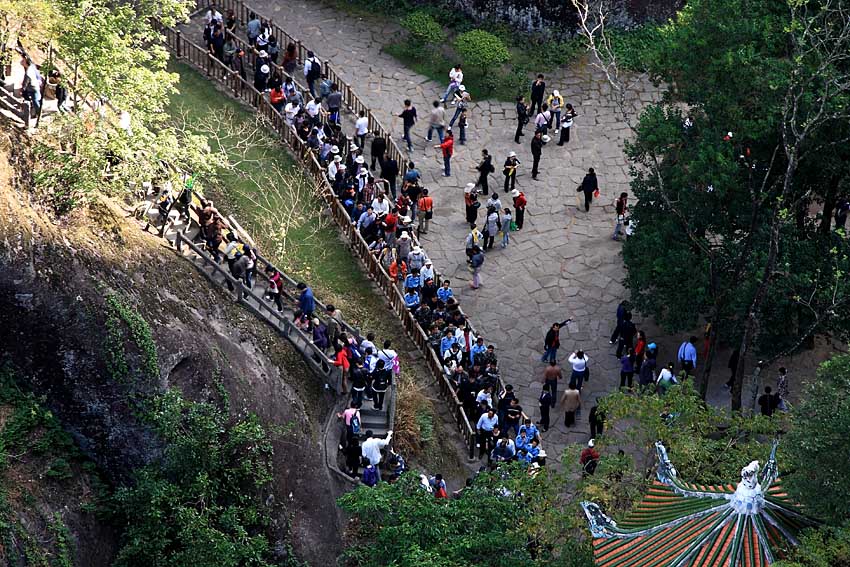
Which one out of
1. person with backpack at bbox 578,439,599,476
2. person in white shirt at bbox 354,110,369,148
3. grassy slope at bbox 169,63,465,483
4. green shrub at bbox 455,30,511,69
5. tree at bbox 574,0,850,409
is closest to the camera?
person with backpack at bbox 578,439,599,476

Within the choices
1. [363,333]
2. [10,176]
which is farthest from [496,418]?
[10,176]

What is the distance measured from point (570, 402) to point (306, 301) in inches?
269

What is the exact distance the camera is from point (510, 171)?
133 ft

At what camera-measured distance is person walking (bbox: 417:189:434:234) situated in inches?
1531

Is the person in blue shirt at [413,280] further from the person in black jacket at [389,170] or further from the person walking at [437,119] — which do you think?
the person walking at [437,119]

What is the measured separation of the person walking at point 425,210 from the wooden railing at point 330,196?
2231 millimetres

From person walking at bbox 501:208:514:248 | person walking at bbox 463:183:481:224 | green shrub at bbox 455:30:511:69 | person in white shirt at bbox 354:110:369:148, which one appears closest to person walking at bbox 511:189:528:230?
person walking at bbox 501:208:514:248

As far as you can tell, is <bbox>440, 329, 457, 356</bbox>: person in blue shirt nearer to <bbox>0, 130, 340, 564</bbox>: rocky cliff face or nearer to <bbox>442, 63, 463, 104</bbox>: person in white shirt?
<bbox>0, 130, 340, 564</bbox>: rocky cliff face

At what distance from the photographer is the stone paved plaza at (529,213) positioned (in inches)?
1462

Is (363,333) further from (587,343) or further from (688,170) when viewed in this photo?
(688,170)

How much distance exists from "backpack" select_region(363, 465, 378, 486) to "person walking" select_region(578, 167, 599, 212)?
40.6 feet

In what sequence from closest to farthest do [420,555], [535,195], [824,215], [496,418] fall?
[420,555] < [496,418] < [824,215] < [535,195]

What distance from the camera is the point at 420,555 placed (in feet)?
87.0

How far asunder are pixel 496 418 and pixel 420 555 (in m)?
6.80
